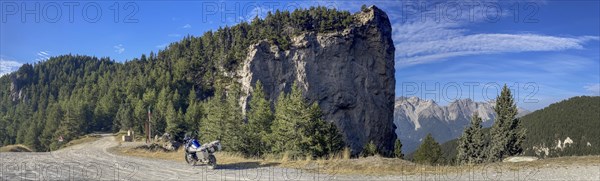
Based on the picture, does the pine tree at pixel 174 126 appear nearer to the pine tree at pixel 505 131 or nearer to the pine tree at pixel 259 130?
the pine tree at pixel 259 130

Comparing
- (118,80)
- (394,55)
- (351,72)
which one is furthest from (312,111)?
(118,80)

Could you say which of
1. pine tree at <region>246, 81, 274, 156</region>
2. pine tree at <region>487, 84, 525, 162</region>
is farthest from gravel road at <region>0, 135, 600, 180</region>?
pine tree at <region>487, 84, 525, 162</region>

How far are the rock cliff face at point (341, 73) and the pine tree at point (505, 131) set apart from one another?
65167 millimetres

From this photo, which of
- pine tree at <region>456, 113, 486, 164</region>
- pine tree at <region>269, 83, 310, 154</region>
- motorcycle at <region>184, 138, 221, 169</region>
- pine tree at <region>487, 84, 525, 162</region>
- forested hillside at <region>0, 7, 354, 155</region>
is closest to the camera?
motorcycle at <region>184, 138, 221, 169</region>

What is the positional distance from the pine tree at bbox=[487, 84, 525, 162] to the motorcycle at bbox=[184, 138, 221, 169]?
122 ft

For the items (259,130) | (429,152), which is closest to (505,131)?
(429,152)

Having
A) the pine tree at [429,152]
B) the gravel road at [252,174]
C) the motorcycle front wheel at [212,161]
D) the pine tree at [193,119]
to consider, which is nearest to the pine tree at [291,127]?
the motorcycle front wheel at [212,161]

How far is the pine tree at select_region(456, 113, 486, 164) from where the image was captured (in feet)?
167

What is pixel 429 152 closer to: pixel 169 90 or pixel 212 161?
pixel 212 161

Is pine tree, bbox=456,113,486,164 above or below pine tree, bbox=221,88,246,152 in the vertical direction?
below

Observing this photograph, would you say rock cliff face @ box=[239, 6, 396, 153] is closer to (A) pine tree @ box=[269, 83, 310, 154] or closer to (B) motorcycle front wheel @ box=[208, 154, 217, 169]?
(A) pine tree @ box=[269, 83, 310, 154]

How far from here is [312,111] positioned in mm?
35250

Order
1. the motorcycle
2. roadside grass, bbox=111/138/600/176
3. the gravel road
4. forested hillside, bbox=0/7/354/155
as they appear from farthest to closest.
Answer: forested hillside, bbox=0/7/354/155 → the motorcycle → roadside grass, bbox=111/138/600/176 → the gravel road

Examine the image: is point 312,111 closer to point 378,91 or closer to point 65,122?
point 65,122
